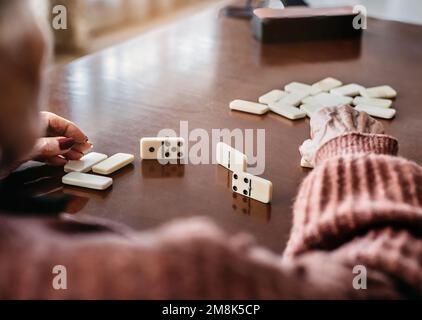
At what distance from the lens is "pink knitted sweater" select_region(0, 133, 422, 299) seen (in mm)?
620

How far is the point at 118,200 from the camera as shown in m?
1.16

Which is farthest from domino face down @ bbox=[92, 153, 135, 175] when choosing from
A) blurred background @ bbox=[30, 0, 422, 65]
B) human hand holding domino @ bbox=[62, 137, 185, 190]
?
blurred background @ bbox=[30, 0, 422, 65]

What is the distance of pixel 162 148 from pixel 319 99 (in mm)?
504

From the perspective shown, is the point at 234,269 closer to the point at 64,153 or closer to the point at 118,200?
the point at 118,200

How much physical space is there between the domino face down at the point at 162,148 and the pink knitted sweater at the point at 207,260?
18.3 inches

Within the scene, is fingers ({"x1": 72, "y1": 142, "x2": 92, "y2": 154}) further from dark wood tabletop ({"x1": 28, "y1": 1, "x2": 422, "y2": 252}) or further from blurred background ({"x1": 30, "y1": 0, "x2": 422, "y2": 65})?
blurred background ({"x1": 30, "y1": 0, "x2": 422, "y2": 65})

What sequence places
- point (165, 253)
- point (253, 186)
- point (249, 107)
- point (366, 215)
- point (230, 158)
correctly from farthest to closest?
1. point (249, 107)
2. point (230, 158)
3. point (253, 186)
4. point (366, 215)
5. point (165, 253)

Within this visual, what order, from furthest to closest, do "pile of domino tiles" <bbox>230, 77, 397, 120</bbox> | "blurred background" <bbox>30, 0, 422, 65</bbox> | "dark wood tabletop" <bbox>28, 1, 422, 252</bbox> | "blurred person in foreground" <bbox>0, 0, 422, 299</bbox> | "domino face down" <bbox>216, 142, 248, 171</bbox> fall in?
1. "blurred background" <bbox>30, 0, 422, 65</bbox>
2. "pile of domino tiles" <bbox>230, 77, 397, 120</bbox>
3. "domino face down" <bbox>216, 142, 248, 171</bbox>
4. "dark wood tabletop" <bbox>28, 1, 422, 252</bbox>
5. "blurred person in foreground" <bbox>0, 0, 422, 299</bbox>

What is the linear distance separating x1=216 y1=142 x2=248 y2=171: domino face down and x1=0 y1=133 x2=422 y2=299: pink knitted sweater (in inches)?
13.7

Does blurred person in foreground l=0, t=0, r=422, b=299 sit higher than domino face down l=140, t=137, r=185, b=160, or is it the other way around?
domino face down l=140, t=137, r=185, b=160

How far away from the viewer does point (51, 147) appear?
128cm

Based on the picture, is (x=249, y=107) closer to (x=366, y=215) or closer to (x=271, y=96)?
(x=271, y=96)

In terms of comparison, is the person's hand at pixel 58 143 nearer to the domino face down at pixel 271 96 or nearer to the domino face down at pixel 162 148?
the domino face down at pixel 162 148

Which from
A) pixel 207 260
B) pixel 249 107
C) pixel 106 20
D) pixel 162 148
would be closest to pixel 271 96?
pixel 249 107
